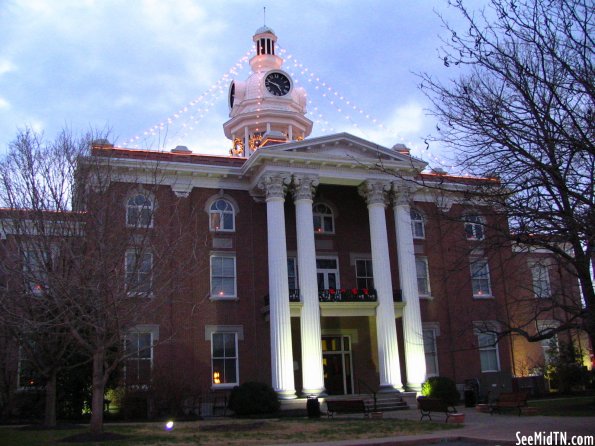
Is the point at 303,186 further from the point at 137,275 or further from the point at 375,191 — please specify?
the point at 137,275

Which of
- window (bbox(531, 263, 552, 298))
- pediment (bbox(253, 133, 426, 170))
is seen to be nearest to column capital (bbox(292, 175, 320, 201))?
pediment (bbox(253, 133, 426, 170))

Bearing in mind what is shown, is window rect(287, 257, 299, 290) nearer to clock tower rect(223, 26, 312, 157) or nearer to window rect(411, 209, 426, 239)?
window rect(411, 209, 426, 239)

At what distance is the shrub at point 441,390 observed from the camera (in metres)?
→ 28.7

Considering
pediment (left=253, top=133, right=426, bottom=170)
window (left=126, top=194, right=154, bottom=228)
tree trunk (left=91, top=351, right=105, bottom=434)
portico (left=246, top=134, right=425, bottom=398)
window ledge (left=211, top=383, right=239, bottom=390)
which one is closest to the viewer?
tree trunk (left=91, top=351, right=105, bottom=434)

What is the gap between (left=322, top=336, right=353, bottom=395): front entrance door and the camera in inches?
1280

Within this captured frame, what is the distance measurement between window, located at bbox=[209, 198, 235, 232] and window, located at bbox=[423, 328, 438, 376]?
12018 millimetres

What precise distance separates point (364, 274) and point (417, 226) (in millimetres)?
4561

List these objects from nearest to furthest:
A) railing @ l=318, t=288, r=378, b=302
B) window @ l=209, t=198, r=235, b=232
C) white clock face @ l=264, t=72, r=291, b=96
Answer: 1. railing @ l=318, t=288, r=378, b=302
2. window @ l=209, t=198, r=235, b=232
3. white clock face @ l=264, t=72, r=291, b=96

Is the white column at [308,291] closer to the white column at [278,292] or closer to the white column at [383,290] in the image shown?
the white column at [278,292]

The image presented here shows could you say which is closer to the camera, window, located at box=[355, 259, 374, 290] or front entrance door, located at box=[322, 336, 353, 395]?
front entrance door, located at box=[322, 336, 353, 395]

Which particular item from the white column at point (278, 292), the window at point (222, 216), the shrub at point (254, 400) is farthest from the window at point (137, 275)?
the window at point (222, 216)

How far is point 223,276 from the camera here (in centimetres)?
3116

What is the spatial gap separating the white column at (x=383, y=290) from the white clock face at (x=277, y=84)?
42.3ft

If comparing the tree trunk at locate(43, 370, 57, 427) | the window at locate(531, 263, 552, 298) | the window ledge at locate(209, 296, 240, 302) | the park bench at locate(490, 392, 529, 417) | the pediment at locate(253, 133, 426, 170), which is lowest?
the park bench at locate(490, 392, 529, 417)
